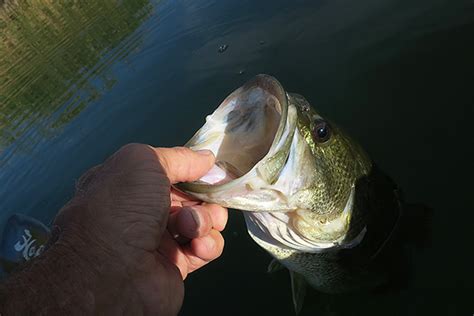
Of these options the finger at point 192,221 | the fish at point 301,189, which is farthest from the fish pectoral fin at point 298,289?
the finger at point 192,221

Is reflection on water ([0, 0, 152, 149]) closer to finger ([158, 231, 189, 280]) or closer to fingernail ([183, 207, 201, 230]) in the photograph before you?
finger ([158, 231, 189, 280])

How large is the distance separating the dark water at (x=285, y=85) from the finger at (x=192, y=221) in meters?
1.55

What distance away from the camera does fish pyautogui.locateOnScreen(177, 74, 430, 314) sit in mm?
1935

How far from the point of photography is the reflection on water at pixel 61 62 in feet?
27.5

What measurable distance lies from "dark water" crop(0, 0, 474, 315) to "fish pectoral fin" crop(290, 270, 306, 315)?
0.24 meters

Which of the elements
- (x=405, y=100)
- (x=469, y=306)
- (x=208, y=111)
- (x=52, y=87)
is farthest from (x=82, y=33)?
(x=469, y=306)

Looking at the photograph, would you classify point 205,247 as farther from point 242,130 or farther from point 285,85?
point 285,85

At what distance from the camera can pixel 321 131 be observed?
2.31 metres

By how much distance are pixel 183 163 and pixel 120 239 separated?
0.44 m

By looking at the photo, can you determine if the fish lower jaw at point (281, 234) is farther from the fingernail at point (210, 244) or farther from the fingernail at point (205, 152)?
the fingernail at point (205, 152)

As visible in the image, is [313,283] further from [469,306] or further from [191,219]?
[191,219]

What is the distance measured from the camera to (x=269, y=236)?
2.66m

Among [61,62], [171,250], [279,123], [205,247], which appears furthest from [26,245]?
[61,62]

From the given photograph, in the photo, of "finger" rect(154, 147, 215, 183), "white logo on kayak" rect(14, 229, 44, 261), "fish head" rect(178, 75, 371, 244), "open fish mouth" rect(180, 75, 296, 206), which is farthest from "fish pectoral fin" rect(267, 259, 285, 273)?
"white logo on kayak" rect(14, 229, 44, 261)
